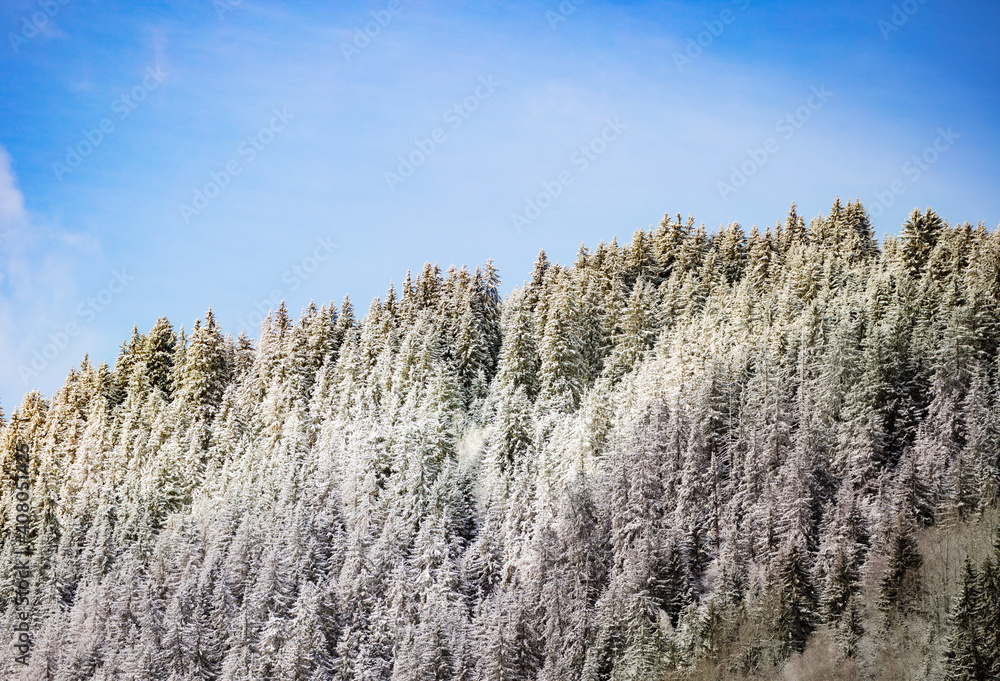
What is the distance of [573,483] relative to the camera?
77188 mm

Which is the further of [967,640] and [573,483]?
[573,483]

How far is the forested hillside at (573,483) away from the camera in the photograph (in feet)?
217

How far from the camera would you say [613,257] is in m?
105

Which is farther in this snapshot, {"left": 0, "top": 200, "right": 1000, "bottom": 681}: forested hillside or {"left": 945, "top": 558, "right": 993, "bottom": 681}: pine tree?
{"left": 0, "top": 200, "right": 1000, "bottom": 681}: forested hillside

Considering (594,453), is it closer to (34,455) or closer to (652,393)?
(652,393)

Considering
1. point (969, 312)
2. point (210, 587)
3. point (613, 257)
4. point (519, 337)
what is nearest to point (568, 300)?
point (519, 337)

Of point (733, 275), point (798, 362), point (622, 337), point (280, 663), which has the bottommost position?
point (280, 663)

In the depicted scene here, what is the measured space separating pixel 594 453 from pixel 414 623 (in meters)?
18.6

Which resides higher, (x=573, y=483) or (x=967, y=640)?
(x=573, y=483)

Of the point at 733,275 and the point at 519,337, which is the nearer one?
the point at 519,337

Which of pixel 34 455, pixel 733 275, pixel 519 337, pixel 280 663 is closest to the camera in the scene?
pixel 280 663

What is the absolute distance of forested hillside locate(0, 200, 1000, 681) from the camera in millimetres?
66062

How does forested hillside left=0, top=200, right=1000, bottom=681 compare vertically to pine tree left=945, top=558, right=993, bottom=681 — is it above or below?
above

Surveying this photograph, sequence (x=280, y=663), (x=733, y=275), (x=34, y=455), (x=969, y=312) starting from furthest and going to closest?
1. (x=34, y=455)
2. (x=733, y=275)
3. (x=969, y=312)
4. (x=280, y=663)
